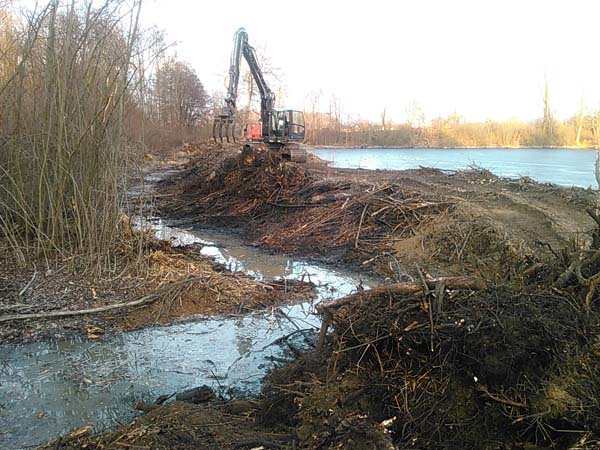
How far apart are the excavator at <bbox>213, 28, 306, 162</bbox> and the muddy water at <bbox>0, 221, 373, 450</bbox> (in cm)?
1044

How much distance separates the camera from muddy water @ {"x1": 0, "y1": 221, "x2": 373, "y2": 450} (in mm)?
3684

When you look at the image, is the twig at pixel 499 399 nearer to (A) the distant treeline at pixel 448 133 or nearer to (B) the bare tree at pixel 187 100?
(B) the bare tree at pixel 187 100

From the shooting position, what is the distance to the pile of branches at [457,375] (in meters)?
2.42

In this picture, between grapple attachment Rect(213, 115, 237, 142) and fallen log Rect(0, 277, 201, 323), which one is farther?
grapple attachment Rect(213, 115, 237, 142)

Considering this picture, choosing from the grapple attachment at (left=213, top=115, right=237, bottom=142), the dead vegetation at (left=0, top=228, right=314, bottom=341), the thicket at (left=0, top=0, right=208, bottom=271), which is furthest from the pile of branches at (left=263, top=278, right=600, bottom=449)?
the grapple attachment at (left=213, top=115, right=237, bottom=142)

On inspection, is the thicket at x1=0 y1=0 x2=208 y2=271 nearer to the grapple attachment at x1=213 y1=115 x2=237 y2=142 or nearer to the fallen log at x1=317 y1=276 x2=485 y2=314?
the fallen log at x1=317 y1=276 x2=485 y2=314

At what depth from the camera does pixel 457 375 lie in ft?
8.89

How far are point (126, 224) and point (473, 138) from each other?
192 feet

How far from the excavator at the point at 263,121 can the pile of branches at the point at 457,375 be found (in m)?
13.1

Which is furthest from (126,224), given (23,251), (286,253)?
(286,253)

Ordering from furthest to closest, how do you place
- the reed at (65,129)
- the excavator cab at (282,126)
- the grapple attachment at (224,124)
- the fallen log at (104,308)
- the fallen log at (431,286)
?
the excavator cab at (282,126) → the grapple attachment at (224,124) → the reed at (65,129) → the fallen log at (104,308) → the fallen log at (431,286)

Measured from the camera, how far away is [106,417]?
368 centimetres

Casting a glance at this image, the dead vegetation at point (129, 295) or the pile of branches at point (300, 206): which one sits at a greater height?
the pile of branches at point (300, 206)

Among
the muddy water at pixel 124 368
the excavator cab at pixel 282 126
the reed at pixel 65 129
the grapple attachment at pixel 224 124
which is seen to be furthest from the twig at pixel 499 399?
the excavator cab at pixel 282 126
